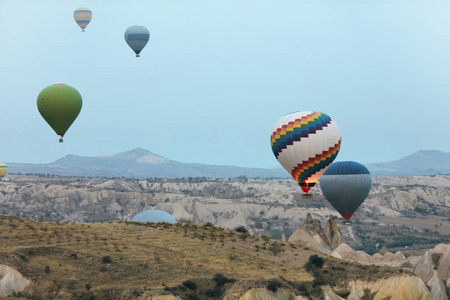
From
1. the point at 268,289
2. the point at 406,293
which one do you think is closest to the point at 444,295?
the point at 406,293

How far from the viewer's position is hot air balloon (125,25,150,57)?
115m

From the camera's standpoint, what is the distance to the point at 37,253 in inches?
2235

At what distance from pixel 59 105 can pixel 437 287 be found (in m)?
44.8

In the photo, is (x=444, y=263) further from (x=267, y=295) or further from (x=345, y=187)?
(x=345, y=187)

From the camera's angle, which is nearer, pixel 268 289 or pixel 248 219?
pixel 268 289

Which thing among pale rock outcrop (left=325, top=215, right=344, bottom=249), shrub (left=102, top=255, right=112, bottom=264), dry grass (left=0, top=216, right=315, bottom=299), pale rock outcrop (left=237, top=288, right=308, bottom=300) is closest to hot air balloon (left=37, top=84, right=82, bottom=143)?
dry grass (left=0, top=216, right=315, bottom=299)

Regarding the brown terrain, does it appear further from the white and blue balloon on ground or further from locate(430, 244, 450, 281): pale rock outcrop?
the white and blue balloon on ground

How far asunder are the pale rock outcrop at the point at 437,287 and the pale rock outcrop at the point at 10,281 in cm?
3546

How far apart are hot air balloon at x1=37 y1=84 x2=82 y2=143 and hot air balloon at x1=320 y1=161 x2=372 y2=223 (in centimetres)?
4014

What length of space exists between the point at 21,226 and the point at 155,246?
13.9 metres

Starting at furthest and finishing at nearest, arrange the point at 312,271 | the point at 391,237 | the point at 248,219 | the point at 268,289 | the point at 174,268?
the point at 248,219 → the point at 391,237 → the point at 312,271 → the point at 174,268 → the point at 268,289

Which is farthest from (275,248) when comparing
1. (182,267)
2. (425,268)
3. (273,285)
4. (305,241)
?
(305,241)

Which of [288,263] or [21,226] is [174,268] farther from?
[21,226]

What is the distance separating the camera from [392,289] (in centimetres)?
5891
